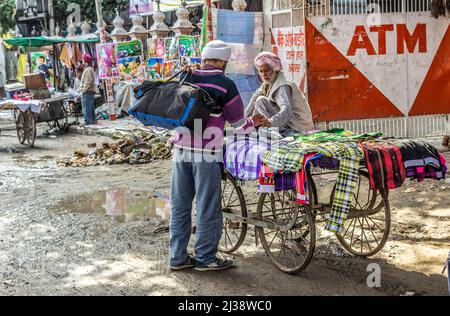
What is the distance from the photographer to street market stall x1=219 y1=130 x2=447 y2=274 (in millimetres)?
4992

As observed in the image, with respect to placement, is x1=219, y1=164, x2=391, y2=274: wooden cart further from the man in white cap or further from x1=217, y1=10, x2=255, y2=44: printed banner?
x1=217, y1=10, x2=255, y2=44: printed banner

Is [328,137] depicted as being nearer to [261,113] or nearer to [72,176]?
[261,113]

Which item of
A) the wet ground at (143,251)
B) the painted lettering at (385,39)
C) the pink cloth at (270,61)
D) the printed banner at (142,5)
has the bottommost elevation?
the wet ground at (143,251)

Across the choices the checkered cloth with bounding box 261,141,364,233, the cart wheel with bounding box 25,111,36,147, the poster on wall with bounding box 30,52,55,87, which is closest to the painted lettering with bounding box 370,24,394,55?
the checkered cloth with bounding box 261,141,364,233

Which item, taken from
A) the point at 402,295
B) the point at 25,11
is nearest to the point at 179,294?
the point at 402,295

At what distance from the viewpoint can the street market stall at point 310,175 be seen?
4.99 metres

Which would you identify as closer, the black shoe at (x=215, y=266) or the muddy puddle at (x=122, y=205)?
the black shoe at (x=215, y=266)

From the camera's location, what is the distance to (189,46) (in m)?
16.5

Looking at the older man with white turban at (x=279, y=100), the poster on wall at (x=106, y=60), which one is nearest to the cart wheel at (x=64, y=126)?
the poster on wall at (x=106, y=60)

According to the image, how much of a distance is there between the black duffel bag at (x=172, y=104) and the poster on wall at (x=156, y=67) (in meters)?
12.3

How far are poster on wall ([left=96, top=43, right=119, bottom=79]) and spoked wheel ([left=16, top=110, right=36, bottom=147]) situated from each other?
3538mm

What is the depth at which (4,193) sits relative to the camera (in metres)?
9.48

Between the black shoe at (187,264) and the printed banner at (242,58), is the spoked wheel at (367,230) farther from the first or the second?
the printed banner at (242,58)

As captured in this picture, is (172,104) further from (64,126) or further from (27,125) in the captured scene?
(64,126)
